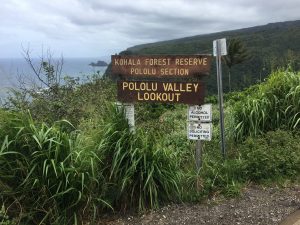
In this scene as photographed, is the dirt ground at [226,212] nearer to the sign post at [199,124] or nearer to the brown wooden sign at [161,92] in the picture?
the sign post at [199,124]

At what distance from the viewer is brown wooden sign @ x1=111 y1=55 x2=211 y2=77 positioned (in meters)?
5.65

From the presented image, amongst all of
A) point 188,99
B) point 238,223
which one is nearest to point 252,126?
point 188,99

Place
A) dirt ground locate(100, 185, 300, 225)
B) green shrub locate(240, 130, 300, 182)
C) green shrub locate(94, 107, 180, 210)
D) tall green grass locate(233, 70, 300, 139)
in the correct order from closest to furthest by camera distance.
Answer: dirt ground locate(100, 185, 300, 225) < green shrub locate(94, 107, 180, 210) < green shrub locate(240, 130, 300, 182) < tall green grass locate(233, 70, 300, 139)

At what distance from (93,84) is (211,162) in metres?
3.90

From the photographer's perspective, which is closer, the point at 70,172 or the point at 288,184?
the point at 70,172

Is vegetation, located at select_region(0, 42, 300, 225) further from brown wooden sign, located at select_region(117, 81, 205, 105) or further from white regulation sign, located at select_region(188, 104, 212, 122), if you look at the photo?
white regulation sign, located at select_region(188, 104, 212, 122)

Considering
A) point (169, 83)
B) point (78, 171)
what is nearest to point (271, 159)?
point (169, 83)

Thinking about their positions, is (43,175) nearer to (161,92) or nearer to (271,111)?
(161,92)

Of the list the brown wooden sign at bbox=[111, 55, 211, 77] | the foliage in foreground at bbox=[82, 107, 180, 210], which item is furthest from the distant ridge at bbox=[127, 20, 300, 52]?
the foliage in foreground at bbox=[82, 107, 180, 210]

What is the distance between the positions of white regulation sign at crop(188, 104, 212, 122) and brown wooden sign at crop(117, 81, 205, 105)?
11 centimetres

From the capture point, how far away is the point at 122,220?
497cm

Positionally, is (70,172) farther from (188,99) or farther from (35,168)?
(188,99)

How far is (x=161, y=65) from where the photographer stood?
582 centimetres

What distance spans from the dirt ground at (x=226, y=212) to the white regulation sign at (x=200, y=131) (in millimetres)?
855
